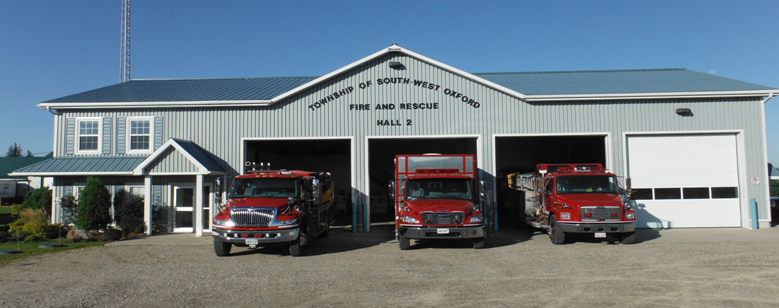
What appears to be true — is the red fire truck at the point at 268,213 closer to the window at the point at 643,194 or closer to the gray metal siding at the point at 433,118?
the gray metal siding at the point at 433,118

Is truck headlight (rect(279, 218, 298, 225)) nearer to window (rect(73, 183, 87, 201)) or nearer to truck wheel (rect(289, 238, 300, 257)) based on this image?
truck wheel (rect(289, 238, 300, 257))

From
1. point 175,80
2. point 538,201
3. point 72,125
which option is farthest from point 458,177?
point 175,80

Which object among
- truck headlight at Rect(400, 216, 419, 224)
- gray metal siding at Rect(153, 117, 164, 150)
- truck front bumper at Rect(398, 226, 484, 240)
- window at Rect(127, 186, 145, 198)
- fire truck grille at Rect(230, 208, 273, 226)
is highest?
gray metal siding at Rect(153, 117, 164, 150)

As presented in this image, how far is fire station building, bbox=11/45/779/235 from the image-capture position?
17391 millimetres

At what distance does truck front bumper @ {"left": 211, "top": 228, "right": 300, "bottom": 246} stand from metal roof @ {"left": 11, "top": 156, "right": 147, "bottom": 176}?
7.04 meters

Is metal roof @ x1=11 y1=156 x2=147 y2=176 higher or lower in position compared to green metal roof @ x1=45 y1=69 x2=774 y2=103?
lower

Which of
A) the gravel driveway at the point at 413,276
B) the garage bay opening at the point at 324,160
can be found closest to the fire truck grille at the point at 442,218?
the gravel driveway at the point at 413,276

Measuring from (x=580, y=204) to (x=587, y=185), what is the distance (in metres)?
1.29

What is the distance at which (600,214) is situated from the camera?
13.0 meters

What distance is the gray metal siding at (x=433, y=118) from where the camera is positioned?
1747 centimetres

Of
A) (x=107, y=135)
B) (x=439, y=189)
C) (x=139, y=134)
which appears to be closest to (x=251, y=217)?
(x=439, y=189)

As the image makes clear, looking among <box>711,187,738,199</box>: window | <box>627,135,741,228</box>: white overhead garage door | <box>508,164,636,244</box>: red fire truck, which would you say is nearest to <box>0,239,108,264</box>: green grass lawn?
<box>508,164,636,244</box>: red fire truck

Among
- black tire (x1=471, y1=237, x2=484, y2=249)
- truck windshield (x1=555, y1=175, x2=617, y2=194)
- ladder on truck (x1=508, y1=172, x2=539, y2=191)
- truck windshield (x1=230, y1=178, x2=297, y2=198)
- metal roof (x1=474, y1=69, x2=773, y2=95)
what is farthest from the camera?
metal roof (x1=474, y1=69, x2=773, y2=95)

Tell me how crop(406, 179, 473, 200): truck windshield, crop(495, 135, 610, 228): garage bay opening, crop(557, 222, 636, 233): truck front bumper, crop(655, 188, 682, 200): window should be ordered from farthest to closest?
crop(495, 135, 610, 228): garage bay opening, crop(655, 188, 682, 200): window, crop(406, 179, 473, 200): truck windshield, crop(557, 222, 636, 233): truck front bumper
